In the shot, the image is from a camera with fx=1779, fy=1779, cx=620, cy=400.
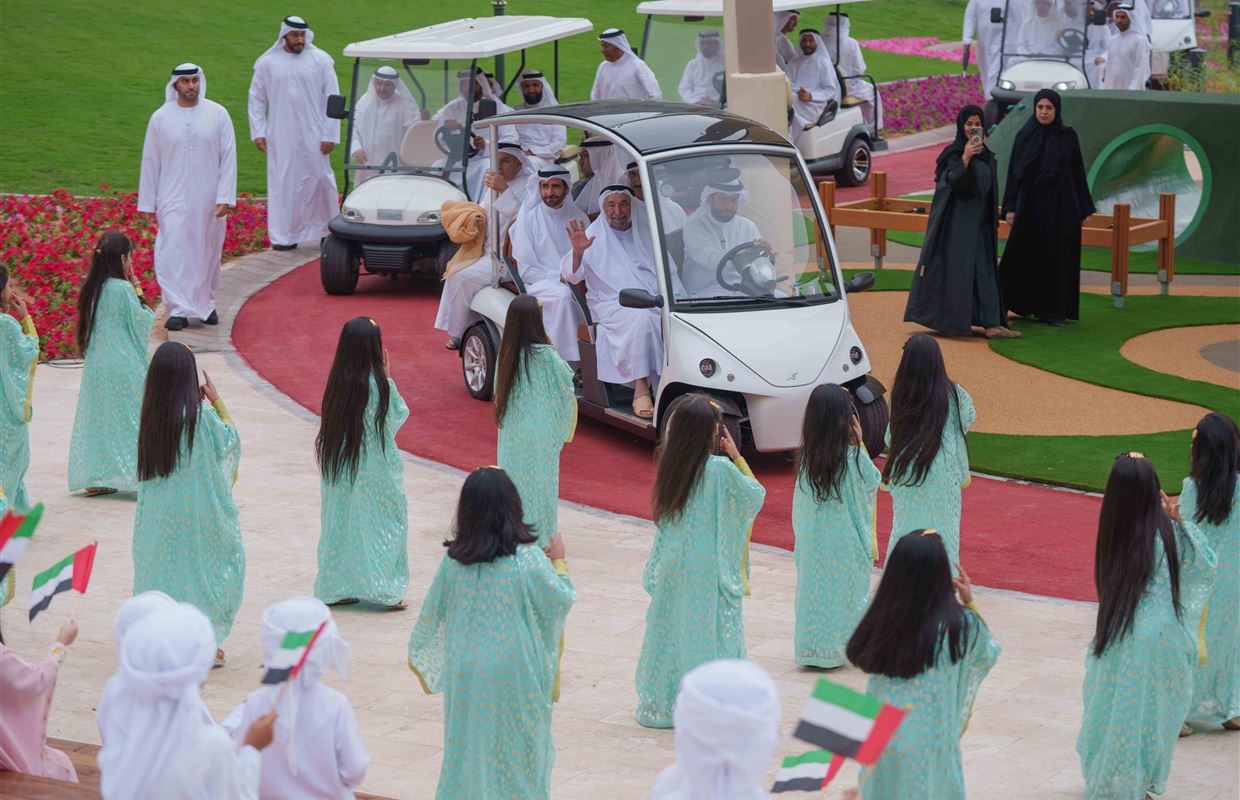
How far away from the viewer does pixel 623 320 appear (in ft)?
37.3

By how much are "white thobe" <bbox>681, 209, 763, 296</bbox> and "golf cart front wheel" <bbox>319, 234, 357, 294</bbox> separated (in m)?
5.81

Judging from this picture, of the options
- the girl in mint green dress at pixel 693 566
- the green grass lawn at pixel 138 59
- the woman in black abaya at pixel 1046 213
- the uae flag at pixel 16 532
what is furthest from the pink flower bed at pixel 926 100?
the uae flag at pixel 16 532

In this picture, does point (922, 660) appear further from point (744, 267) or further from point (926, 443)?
point (744, 267)

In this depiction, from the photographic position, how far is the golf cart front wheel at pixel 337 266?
639 inches

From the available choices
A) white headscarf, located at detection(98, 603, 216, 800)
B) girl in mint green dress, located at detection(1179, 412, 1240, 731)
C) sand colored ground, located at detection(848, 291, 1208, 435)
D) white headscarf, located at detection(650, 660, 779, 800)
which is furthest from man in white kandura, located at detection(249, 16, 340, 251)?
white headscarf, located at detection(650, 660, 779, 800)

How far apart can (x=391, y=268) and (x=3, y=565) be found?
37.6ft

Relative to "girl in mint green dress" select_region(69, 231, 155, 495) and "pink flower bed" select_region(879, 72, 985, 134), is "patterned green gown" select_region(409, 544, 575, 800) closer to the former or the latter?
"girl in mint green dress" select_region(69, 231, 155, 495)

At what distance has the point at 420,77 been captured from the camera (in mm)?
16656

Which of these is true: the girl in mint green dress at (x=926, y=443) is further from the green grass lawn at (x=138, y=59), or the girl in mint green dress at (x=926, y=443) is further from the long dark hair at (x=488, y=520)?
the green grass lawn at (x=138, y=59)

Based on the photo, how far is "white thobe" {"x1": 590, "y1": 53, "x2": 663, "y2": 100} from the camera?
19.5 meters

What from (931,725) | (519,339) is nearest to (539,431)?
(519,339)

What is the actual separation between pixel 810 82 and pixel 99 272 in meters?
13.3

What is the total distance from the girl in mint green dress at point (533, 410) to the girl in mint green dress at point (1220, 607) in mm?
3273

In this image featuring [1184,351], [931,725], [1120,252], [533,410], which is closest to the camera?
[931,725]
